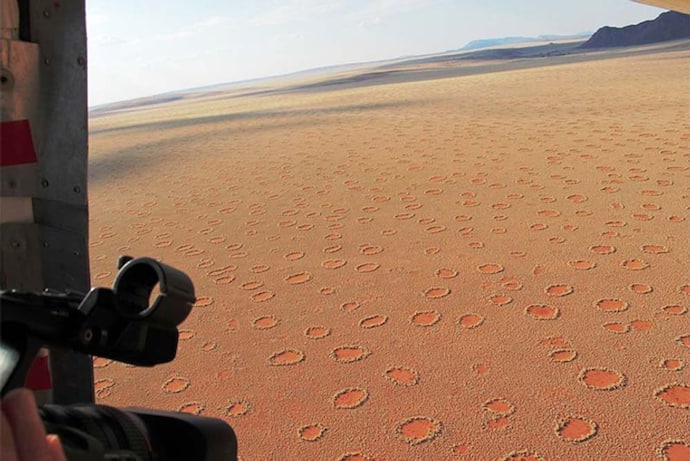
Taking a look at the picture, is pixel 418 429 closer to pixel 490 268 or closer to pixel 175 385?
pixel 175 385

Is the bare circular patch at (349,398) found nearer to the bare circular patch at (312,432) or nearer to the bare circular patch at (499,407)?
the bare circular patch at (312,432)

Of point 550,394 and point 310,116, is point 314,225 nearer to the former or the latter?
point 550,394

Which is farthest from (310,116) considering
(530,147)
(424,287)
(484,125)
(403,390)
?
(403,390)

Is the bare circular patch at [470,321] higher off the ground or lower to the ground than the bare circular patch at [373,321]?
higher

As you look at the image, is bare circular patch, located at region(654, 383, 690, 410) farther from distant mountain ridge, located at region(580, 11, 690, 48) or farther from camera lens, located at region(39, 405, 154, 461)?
distant mountain ridge, located at region(580, 11, 690, 48)

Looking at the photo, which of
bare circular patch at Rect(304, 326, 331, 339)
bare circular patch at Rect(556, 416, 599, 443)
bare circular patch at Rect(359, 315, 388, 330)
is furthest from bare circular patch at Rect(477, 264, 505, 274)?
bare circular patch at Rect(556, 416, 599, 443)

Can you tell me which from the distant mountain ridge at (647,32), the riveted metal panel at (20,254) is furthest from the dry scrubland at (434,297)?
the distant mountain ridge at (647,32)
